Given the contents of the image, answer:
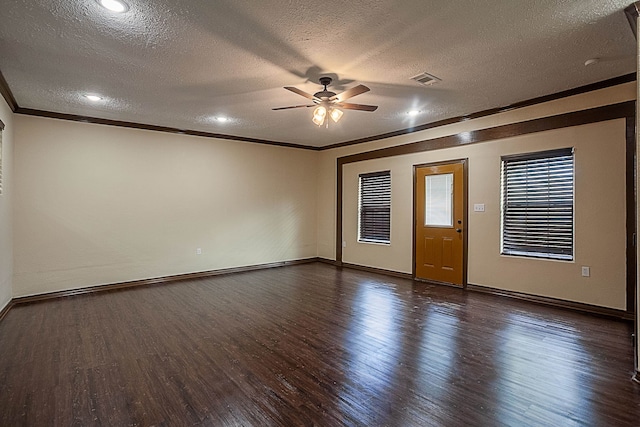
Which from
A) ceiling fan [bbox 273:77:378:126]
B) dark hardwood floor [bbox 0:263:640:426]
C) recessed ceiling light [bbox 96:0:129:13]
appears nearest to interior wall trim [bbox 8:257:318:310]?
dark hardwood floor [bbox 0:263:640:426]

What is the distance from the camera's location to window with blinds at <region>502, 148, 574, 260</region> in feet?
14.2

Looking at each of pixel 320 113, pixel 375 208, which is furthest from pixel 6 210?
pixel 375 208

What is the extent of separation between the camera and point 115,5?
2.33m

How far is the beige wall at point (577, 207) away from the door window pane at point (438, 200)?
330 mm

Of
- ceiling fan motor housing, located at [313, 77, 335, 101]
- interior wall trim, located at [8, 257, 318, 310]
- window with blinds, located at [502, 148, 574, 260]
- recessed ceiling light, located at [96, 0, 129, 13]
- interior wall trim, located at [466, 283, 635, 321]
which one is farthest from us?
interior wall trim, located at [8, 257, 318, 310]

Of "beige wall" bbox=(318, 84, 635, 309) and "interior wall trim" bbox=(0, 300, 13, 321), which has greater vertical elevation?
"beige wall" bbox=(318, 84, 635, 309)

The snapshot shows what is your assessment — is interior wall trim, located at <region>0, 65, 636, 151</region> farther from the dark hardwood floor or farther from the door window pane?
the dark hardwood floor

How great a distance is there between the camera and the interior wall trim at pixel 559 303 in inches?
151

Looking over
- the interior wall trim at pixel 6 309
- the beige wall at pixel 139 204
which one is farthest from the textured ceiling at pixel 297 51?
the interior wall trim at pixel 6 309

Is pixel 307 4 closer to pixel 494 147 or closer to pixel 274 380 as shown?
pixel 274 380

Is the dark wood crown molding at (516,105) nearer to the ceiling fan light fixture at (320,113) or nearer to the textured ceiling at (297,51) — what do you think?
the textured ceiling at (297,51)

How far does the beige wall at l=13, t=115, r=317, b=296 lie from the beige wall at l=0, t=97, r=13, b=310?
0.61ft

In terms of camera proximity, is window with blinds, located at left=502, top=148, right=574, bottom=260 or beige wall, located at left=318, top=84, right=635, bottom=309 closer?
beige wall, located at left=318, top=84, right=635, bottom=309

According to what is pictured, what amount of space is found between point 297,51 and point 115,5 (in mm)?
1398
